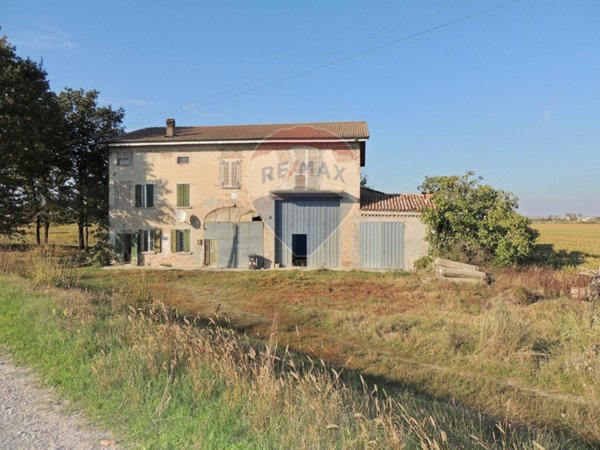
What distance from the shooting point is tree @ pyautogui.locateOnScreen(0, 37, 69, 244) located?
63.5 feet

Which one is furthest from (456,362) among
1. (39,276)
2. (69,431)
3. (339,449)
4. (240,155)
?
(240,155)

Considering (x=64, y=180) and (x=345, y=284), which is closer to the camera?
(x=345, y=284)

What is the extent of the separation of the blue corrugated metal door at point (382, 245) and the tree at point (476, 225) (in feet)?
4.99

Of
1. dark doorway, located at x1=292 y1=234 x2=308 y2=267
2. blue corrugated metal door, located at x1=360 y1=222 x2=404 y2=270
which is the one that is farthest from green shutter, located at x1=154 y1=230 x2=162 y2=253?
blue corrugated metal door, located at x1=360 y1=222 x2=404 y2=270

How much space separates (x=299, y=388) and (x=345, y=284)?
477 inches

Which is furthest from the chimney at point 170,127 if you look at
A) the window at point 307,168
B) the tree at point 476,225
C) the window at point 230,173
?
the tree at point 476,225

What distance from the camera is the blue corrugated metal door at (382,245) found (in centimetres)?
1928

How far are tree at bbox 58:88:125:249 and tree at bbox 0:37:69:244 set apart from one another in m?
1.12

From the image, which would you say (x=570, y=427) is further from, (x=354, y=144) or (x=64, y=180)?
(x=64, y=180)

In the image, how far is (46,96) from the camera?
2147 centimetres

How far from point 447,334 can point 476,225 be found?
11.4 m

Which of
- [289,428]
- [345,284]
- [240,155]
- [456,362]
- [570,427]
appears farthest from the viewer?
[240,155]

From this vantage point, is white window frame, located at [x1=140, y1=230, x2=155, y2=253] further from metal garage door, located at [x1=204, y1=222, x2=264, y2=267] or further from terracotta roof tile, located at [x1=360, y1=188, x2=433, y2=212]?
terracotta roof tile, located at [x1=360, y1=188, x2=433, y2=212]

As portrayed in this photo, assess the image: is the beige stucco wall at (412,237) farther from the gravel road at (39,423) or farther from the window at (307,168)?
Result: the gravel road at (39,423)
